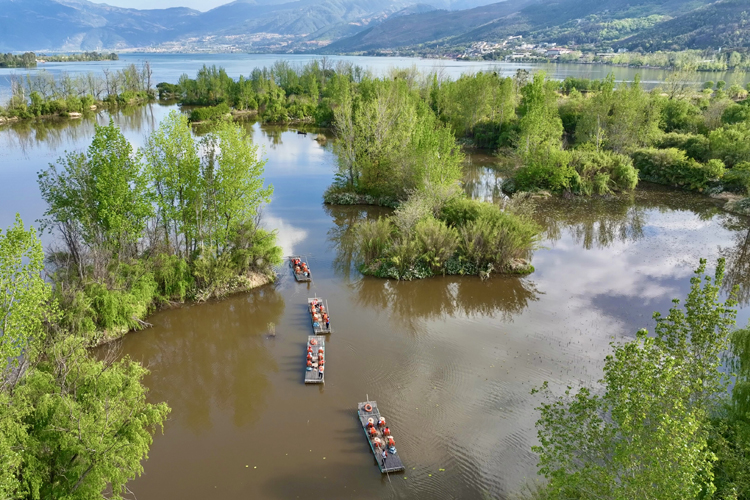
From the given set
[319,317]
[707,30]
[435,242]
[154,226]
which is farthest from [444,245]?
[707,30]

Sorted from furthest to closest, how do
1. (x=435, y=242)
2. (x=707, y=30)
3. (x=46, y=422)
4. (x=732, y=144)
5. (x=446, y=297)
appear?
(x=707, y=30) → (x=732, y=144) → (x=435, y=242) → (x=446, y=297) → (x=46, y=422)

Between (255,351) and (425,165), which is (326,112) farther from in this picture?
(255,351)

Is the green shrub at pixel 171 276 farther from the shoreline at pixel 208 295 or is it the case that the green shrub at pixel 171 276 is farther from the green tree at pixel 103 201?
the green tree at pixel 103 201

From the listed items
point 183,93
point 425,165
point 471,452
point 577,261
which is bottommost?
point 471,452

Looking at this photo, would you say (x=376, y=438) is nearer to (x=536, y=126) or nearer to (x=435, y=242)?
(x=435, y=242)

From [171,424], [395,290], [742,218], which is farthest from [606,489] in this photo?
[742,218]

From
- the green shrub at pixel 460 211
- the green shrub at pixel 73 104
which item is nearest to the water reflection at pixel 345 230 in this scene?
the green shrub at pixel 460 211
